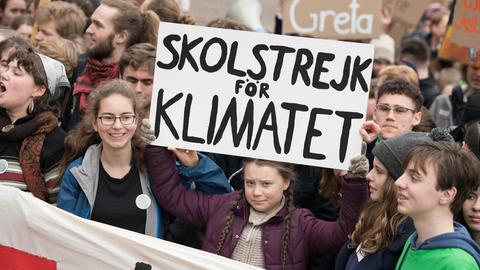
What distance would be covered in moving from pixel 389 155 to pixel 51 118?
2.02 meters

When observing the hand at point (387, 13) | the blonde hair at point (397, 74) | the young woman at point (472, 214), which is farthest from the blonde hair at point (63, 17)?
the hand at point (387, 13)

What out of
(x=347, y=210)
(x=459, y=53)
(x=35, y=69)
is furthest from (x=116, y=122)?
(x=459, y=53)

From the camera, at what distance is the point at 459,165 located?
4320mm

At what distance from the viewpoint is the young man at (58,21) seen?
8047 mm

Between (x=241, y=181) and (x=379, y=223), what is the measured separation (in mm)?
1448

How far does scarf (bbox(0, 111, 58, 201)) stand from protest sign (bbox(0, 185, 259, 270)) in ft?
1.32

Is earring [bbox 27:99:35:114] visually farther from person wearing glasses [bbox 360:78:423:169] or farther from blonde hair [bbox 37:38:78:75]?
person wearing glasses [bbox 360:78:423:169]

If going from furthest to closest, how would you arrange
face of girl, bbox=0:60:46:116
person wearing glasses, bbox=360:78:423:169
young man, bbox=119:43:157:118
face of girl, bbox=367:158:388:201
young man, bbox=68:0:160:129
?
young man, bbox=68:0:160:129
young man, bbox=119:43:157:118
person wearing glasses, bbox=360:78:423:169
face of girl, bbox=0:60:46:116
face of girl, bbox=367:158:388:201

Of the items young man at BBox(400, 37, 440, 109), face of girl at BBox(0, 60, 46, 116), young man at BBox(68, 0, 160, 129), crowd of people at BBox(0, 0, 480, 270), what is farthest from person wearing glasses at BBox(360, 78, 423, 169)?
young man at BBox(400, 37, 440, 109)

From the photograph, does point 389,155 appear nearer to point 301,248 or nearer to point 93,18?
point 301,248

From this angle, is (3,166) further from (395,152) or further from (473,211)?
(473,211)

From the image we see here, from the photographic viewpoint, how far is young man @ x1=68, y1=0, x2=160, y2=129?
694 centimetres

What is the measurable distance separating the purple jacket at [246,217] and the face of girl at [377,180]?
6 centimetres

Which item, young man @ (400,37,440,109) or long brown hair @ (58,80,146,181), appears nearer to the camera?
long brown hair @ (58,80,146,181)
